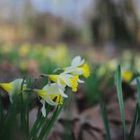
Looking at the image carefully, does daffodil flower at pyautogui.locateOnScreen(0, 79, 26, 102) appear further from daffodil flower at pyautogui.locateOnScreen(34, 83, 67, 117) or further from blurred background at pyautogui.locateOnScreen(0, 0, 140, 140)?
blurred background at pyautogui.locateOnScreen(0, 0, 140, 140)

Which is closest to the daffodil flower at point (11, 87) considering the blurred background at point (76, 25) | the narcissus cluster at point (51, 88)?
the narcissus cluster at point (51, 88)

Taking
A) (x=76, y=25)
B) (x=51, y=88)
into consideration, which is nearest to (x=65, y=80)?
(x=51, y=88)

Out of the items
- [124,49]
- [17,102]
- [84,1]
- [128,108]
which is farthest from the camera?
[84,1]

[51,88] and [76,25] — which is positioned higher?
[76,25]

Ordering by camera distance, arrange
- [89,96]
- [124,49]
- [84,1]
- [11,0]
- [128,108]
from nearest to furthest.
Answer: [128,108] → [89,96] → [124,49] → [84,1] → [11,0]

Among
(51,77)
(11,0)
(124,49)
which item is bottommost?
(51,77)

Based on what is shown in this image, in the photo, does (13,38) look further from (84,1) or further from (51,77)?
(51,77)

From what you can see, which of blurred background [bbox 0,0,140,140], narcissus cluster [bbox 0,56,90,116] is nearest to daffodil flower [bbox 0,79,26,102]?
narcissus cluster [bbox 0,56,90,116]

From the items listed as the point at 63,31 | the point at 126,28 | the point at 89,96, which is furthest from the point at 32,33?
the point at 89,96

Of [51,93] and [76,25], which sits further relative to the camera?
[76,25]

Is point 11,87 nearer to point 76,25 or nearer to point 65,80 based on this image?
point 65,80

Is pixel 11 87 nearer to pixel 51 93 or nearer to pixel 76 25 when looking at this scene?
pixel 51 93
